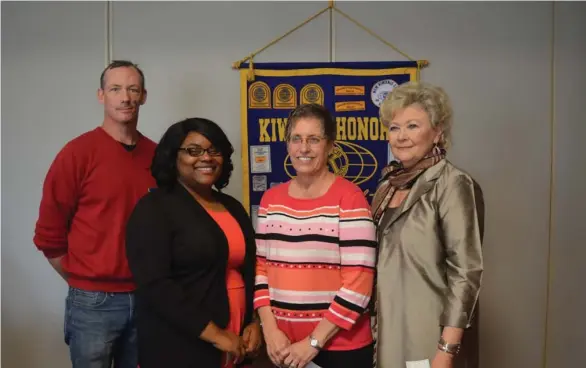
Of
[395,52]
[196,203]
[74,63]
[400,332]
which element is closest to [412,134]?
[400,332]

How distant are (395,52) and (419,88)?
991 mm

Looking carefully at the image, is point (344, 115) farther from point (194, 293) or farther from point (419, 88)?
point (194, 293)

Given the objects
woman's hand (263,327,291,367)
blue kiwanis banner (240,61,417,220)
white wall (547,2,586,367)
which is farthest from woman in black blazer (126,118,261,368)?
white wall (547,2,586,367)

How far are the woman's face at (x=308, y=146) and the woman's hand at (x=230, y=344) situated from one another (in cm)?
59

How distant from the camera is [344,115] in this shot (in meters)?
2.41

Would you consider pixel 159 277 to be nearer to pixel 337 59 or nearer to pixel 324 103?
pixel 324 103

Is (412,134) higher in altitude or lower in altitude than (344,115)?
lower

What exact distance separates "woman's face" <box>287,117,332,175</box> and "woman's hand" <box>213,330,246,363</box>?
590mm

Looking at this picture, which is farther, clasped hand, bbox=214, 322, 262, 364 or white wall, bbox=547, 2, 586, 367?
white wall, bbox=547, 2, 586, 367

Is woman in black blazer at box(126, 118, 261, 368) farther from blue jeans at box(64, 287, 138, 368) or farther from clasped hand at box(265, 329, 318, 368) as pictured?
blue jeans at box(64, 287, 138, 368)

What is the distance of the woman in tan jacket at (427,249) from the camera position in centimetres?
137

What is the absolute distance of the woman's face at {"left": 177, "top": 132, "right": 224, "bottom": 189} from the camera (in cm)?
154

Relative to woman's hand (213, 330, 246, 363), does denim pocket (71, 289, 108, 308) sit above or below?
above

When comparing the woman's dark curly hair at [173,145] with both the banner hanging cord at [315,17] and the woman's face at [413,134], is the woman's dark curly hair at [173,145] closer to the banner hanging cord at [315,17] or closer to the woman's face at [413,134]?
the woman's face at [413,134]
